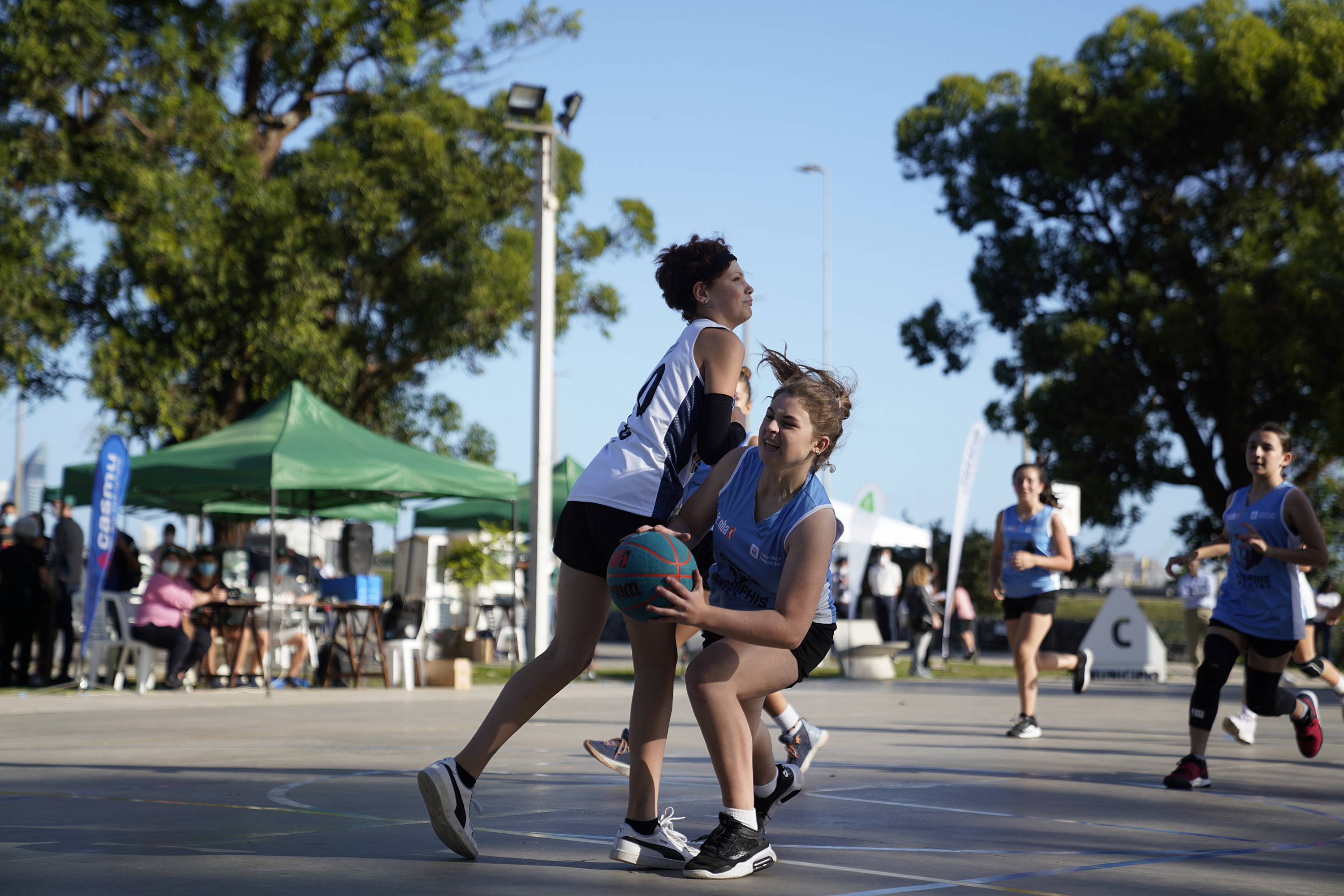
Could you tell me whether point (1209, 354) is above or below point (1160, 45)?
below

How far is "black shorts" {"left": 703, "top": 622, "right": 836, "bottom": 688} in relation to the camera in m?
4.32

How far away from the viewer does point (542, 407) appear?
16.6 meters

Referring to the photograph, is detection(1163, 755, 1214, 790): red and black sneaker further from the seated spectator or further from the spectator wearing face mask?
the spectator wearing face mask

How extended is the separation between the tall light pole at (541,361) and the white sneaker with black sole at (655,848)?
11831 millimetres

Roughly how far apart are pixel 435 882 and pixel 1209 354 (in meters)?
24.3

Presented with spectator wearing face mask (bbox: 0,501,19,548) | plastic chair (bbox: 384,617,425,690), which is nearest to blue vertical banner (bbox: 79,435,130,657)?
spectator wearing face mask (bbox: 0,501,19,548)

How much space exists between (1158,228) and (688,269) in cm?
2502

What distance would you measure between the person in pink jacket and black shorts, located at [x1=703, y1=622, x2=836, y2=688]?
36.5 ft

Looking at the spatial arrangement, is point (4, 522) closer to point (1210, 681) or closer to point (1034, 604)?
point (1034, 604)

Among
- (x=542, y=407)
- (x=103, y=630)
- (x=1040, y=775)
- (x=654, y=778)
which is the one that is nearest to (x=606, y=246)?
(x=542, y=407)

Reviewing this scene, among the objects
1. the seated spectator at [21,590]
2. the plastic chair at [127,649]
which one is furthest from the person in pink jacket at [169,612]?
the seated spectator at [21,590]

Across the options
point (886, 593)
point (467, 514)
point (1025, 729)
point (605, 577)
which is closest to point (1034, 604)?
point (1025, 729)

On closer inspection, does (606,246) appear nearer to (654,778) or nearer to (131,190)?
(131,190)

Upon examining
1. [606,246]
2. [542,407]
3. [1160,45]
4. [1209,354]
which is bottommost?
[542,407]
